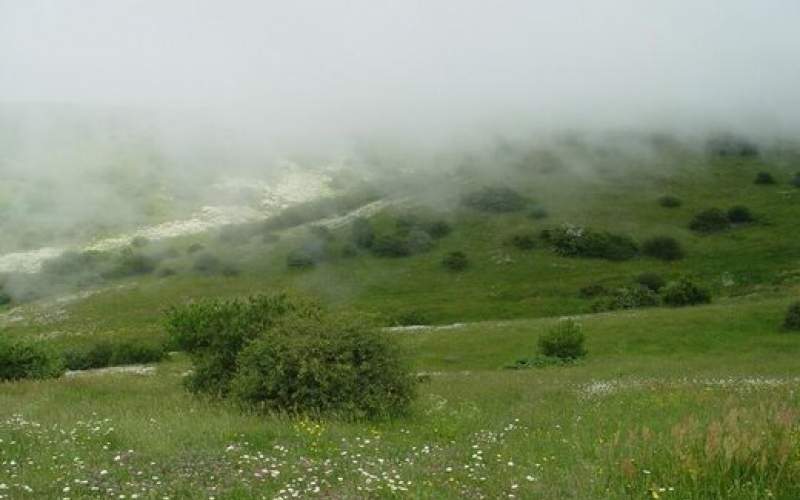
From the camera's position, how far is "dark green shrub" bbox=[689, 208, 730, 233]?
124812 mm

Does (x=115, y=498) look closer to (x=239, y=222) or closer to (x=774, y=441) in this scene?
(x=774, y=441)

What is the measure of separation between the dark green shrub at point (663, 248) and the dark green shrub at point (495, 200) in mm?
29602

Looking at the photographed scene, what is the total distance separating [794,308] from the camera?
183 feet

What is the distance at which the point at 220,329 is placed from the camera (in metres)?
25.5

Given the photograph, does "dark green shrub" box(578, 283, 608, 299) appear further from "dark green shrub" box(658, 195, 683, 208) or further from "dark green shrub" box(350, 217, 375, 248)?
"dark green shrub" box(658, 195, 683, 208)

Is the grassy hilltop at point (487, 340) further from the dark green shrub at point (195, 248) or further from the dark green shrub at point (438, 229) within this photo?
the dark green shrub at point (195, 248)

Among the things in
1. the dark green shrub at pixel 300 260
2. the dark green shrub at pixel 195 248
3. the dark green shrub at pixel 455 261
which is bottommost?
the dark green shrub at pixel 455 261

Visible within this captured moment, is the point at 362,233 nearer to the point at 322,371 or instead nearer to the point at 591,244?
the point at 591,244

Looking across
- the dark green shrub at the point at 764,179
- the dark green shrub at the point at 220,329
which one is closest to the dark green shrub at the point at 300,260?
the dark green shrub at the point at 764,179

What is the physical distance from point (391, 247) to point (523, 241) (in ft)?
73.4

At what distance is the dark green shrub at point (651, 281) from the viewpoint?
3907 inches

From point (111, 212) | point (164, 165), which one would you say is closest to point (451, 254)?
point (111, 212)

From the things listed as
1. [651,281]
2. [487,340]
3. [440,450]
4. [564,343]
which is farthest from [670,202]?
[440,450]

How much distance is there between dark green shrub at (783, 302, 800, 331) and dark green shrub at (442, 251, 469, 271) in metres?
65.3
